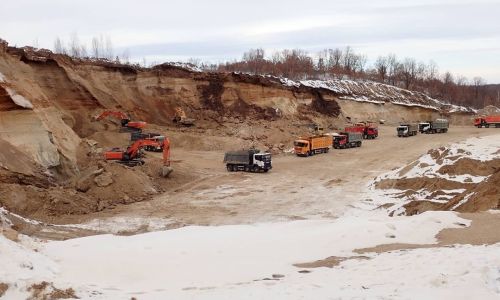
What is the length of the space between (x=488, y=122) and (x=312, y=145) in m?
30.1

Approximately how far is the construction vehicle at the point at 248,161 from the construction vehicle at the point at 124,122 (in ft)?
36.9

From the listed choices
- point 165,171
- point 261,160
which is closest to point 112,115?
point 165,171

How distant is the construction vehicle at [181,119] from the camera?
152 feet

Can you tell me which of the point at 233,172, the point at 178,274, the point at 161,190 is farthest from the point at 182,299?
the point at 233,172

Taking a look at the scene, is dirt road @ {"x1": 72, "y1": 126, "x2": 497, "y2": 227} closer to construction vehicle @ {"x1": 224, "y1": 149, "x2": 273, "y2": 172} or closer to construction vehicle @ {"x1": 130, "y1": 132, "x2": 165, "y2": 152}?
construction vehicle @ {"x1": 224, "y1": 149, "x2": 273, "y2": 172}

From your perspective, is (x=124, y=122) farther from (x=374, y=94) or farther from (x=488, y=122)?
(x=488, y=122)

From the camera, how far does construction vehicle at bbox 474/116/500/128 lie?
57844 mm

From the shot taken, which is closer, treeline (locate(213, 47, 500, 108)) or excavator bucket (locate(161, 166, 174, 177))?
excavator bucket (locate(161, 166, 174, 177))

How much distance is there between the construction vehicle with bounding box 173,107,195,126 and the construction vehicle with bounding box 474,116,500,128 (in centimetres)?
3376

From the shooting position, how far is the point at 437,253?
988 centimetres

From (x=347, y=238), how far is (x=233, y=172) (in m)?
20.0

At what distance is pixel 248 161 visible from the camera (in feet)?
103

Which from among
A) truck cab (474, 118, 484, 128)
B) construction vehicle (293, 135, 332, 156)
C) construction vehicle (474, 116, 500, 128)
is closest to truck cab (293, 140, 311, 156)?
construction vehicle (293, 135, 332, 156)

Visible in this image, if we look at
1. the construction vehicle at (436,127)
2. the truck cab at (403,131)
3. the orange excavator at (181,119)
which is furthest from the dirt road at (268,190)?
the construction vehicle at (436,127)
